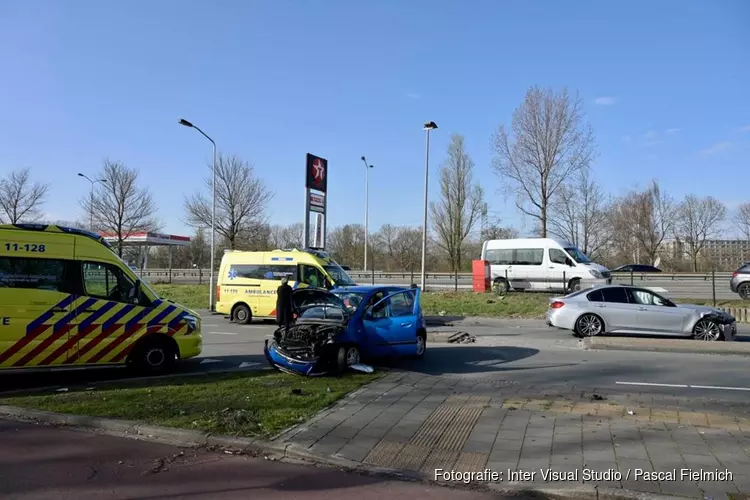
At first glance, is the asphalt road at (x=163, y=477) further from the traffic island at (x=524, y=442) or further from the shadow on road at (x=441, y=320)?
the shadow on road at (x=441, y=320)

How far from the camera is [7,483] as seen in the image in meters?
4.75

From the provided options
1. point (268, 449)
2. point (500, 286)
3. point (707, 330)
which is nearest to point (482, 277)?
point (500, 286)

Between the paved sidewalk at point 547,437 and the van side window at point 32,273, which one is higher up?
the van side window at point 32,273

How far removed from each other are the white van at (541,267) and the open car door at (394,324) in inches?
602

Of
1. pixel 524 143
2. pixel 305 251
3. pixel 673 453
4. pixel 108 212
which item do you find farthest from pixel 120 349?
pixel 108 212

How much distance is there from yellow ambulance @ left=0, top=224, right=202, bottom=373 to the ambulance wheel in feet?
0.05

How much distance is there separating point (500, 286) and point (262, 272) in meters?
12.4

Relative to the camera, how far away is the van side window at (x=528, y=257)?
26031 millimetres

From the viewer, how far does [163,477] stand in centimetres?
489

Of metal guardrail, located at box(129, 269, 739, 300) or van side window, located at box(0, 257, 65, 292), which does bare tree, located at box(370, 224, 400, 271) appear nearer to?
metal guardrail, located at box(129, 269, 739, 300)

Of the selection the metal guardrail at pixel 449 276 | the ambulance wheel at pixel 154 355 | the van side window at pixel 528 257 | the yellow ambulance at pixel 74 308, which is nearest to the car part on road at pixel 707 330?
the metal guardrail at pixel 449 276

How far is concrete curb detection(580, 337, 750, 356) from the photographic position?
40.9 feet

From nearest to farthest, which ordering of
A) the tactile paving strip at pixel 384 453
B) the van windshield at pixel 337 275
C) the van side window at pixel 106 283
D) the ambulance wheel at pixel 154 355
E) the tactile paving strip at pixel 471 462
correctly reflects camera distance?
the tactile paving strip at pixel 471 462 < the tactile paving strip at pixel 384 453 < the van side window at pixel 106 283 < the ambulance wheel at pixel 154 355 < the van windshield at pixel 337 275

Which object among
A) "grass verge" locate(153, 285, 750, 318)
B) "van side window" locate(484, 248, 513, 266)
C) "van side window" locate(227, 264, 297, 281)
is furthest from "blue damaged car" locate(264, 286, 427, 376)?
"van side window" locate(484, 248, 513, 266)
